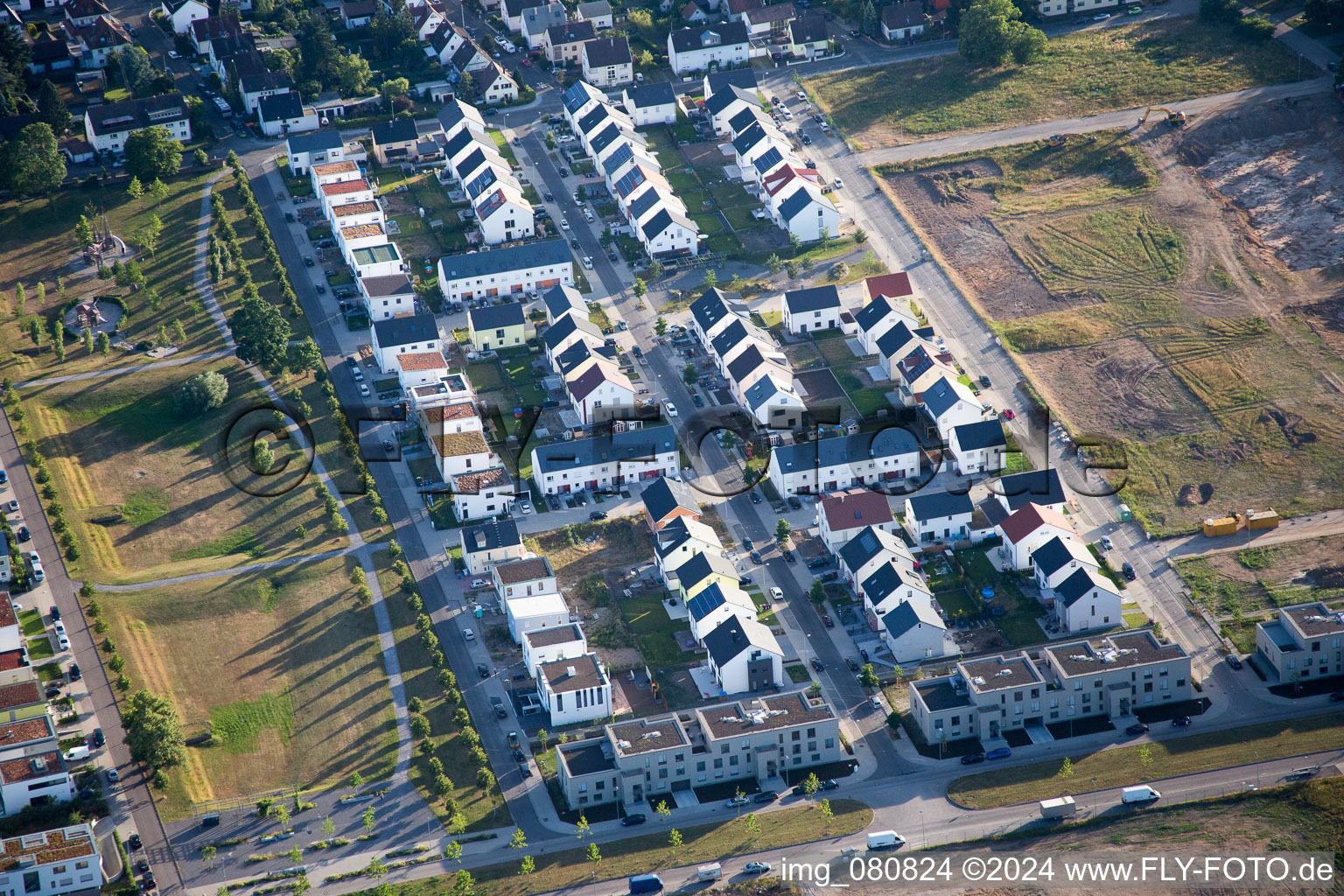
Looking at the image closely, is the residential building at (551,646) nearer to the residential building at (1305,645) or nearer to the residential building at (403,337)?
the residential building at (403,337)

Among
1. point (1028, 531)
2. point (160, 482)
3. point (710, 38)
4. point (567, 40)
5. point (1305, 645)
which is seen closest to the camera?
point (1305, 645)

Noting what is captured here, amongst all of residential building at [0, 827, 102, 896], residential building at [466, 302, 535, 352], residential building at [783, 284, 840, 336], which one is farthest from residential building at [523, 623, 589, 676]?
residential building at [783, 284, 840, 336]

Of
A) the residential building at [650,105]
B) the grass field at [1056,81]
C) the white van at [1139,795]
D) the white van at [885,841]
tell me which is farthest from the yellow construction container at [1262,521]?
the residential building at [650,105]

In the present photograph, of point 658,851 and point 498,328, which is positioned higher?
point 498,328

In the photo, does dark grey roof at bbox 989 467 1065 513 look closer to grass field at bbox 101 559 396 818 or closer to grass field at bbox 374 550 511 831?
grass field at bbox 374 550 511 831

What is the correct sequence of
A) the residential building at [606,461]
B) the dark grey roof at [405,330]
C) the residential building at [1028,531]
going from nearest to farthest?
the residential building at [1028,531], the residential building at [606,461], the dark grey roof at [405,330]

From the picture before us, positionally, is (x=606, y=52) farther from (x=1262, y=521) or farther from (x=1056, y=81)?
(x=1262, y=521)

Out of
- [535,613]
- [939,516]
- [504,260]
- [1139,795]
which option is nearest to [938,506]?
[939,516]

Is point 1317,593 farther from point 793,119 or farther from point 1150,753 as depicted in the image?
point 793,119
